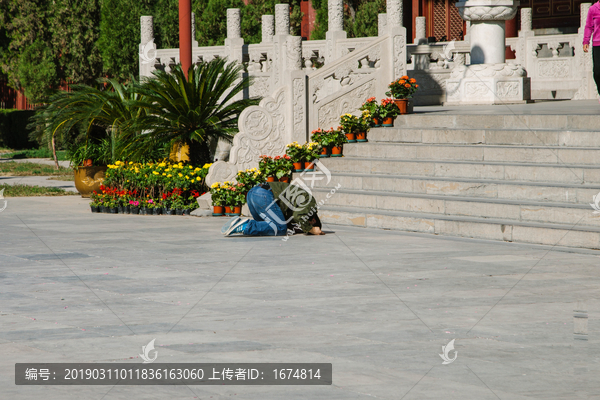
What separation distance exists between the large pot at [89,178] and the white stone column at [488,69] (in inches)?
294

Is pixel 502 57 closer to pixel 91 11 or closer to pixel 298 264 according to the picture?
pixel 298 264

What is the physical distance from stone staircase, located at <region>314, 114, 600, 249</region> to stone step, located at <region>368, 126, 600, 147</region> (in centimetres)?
1

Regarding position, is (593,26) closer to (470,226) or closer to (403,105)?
(403,105)

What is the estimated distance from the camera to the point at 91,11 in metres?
31.3

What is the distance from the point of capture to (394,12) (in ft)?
65.9

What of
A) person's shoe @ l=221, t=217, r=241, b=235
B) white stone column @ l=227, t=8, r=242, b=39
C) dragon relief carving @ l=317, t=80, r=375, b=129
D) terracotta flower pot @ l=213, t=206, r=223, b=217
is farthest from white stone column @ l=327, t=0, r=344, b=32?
person's shoe @ l=221, t=217, r=241, b=235

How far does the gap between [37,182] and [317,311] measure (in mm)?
15171

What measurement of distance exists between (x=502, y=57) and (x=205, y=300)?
12.2 m

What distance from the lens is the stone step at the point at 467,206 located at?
31.5ft

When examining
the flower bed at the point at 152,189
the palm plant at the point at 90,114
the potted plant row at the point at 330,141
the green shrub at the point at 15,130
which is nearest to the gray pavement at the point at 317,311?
the flower bed at the point at 152,189

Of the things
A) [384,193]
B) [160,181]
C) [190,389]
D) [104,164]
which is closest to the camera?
[190,389]

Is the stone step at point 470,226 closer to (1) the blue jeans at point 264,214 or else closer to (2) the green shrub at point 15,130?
(1) the blue jeans at point 264,214

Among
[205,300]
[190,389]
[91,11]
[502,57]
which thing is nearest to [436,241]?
[205,300]

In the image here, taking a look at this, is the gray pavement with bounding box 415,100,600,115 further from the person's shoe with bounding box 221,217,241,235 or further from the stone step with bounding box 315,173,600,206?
the person's shoe with bounding box 221,217,241,235
